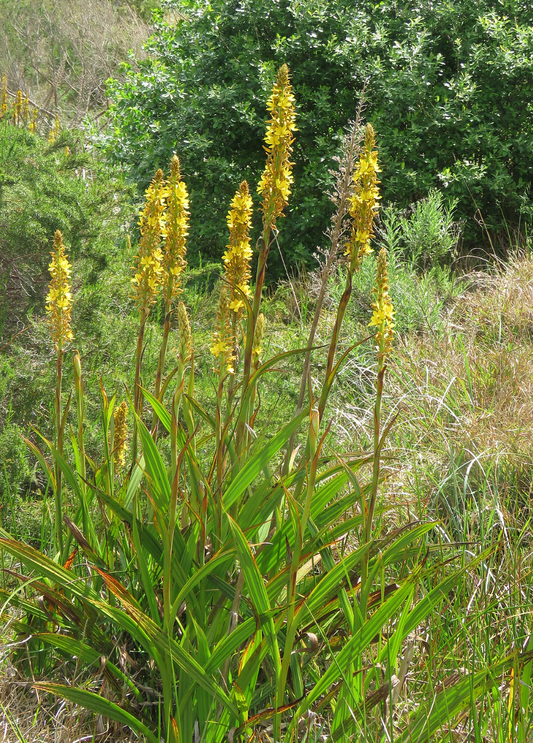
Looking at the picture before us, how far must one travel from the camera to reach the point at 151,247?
5.22 feet

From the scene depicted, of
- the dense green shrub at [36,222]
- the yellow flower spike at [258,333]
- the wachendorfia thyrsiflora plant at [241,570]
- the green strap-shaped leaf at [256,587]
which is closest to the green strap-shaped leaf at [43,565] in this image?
the wachendorfia thyrsiflora plant at [241,570]

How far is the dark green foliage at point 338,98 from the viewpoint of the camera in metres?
5.95

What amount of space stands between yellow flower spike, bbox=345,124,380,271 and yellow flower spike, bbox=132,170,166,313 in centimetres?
45

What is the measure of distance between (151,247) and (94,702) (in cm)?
98

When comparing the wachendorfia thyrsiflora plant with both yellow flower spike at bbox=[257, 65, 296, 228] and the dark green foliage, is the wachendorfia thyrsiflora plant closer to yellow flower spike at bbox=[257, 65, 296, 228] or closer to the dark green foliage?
yellow flower spike at bbox=[257, 65, 296, 228]

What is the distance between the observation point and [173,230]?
1.50 m

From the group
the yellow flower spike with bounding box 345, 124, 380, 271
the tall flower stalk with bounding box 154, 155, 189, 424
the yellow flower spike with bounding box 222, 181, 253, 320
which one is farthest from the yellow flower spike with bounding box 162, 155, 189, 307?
the yellow flower spike with bounding box 345, 124, 380, 271

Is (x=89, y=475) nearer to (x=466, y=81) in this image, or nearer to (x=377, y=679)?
(x=377, y=679)

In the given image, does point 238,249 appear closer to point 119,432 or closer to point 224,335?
point 224,335

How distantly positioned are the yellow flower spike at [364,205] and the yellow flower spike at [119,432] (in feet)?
2.48

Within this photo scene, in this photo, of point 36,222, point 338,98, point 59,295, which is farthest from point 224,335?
point 338,98

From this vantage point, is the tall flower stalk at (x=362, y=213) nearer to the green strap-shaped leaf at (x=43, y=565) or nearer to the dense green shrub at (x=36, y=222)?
the green strap-shaped leaf at (x=43, y=565)

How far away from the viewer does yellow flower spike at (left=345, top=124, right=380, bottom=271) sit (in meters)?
1.34

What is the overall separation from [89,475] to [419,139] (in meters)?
4.44
